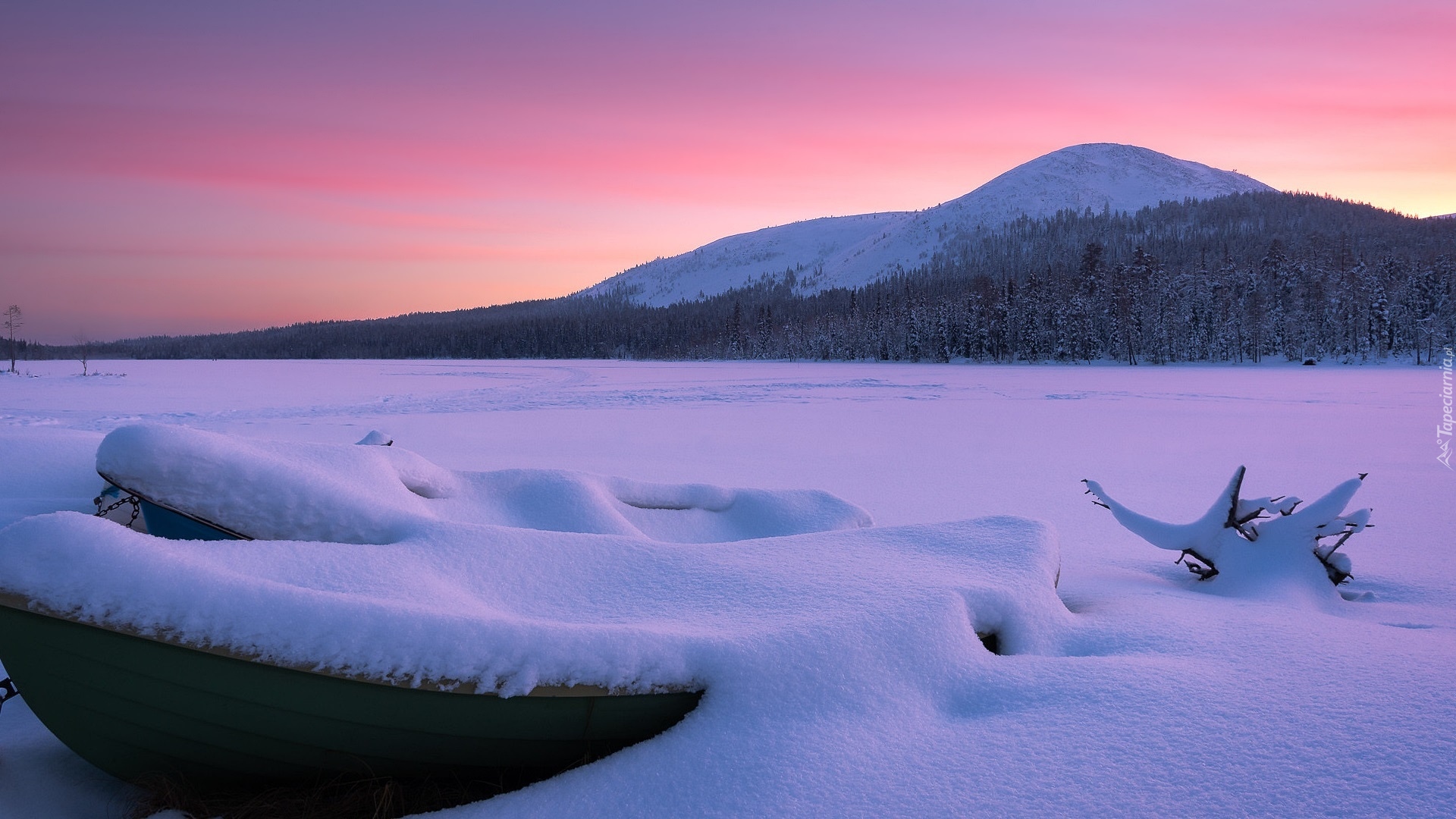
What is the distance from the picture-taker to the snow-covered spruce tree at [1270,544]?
13.3ft

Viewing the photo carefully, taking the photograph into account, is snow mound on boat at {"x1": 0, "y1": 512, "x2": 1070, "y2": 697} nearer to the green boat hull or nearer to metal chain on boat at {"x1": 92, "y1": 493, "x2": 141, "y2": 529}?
the green boat hull

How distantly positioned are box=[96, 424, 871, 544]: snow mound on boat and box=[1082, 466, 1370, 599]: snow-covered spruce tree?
204 cm

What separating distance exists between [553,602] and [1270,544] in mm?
4092

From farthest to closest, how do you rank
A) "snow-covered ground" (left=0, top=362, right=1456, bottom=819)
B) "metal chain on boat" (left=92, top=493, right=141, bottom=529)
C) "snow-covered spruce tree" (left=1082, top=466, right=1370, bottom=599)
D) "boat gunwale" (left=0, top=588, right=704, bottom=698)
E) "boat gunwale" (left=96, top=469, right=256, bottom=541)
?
1. "snow-covered spruce tree" (left=1082, top=466, right=1370, bottom=599)
2. "metal chain on boat" (left=92, top=493, right=141, bottom=529)
3. "boat gunwale" (left=96, top=469, right=256, bottom=541)
4. "boat gunwale" (left=0, top=588, right=704, bottom=698)
5. "snow-covered ground" (left=0, top=362, right=1456, bottom=819)

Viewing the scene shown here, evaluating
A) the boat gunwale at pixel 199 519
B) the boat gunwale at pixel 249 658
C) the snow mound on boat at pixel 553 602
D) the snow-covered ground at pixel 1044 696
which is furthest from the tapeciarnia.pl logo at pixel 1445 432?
the boat gunwale at pixel 199 519

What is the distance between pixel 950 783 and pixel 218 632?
2049mm

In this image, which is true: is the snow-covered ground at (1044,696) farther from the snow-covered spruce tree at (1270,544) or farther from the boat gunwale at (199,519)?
the boat gunwale at (199,519)

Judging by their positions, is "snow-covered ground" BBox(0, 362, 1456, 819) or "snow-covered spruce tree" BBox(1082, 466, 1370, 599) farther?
"snow-covered spruce tree" BBox(1082, 466, 1370, 599)

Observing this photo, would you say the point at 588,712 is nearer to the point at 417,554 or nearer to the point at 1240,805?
the point at 417,554

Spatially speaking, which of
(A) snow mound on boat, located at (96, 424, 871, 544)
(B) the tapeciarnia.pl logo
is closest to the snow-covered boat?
(A) snow mound on boat, located at (96, 424, 871, 544)

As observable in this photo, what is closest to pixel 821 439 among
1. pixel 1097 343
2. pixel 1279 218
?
pixel 1097 343

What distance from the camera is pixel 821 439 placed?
13.9m

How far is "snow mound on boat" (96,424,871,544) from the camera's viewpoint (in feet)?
10.2

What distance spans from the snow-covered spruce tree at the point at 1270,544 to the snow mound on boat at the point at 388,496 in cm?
204
